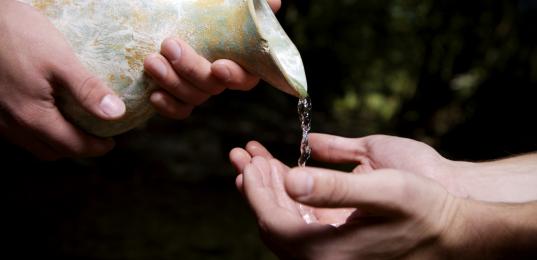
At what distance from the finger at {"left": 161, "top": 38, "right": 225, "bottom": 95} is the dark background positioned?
198 centimetres

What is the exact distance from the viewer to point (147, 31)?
55.8 inches

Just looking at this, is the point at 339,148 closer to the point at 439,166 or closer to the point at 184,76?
the point at 439,166

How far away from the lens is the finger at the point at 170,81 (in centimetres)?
142

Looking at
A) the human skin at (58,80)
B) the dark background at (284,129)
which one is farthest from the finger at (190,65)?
the dark background at (284,129)

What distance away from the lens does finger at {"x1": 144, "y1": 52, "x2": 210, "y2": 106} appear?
4.64 feet

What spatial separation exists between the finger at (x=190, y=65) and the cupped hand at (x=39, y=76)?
0.17 meters

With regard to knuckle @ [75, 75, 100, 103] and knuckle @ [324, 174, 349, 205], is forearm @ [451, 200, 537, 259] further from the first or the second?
knuckle @ [75, 75, 100, 103]

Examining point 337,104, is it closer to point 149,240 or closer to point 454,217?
point 149,240

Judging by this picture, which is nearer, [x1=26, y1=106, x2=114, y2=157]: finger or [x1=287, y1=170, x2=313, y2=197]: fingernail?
[x1=287, y1=170, x2=313, y2=197]: fingernail

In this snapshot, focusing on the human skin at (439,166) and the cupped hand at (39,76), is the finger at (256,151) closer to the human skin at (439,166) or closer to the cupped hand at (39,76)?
the human skin at (439,166)

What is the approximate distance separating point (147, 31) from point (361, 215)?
0.66m

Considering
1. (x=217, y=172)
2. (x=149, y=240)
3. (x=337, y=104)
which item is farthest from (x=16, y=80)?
(x=337, y=104)

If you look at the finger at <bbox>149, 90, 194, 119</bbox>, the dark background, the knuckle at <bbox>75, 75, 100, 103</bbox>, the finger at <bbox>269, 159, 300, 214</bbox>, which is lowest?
the dark background

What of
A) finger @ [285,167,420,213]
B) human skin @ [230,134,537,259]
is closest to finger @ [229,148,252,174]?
human skin @ [230,134,537,259]
